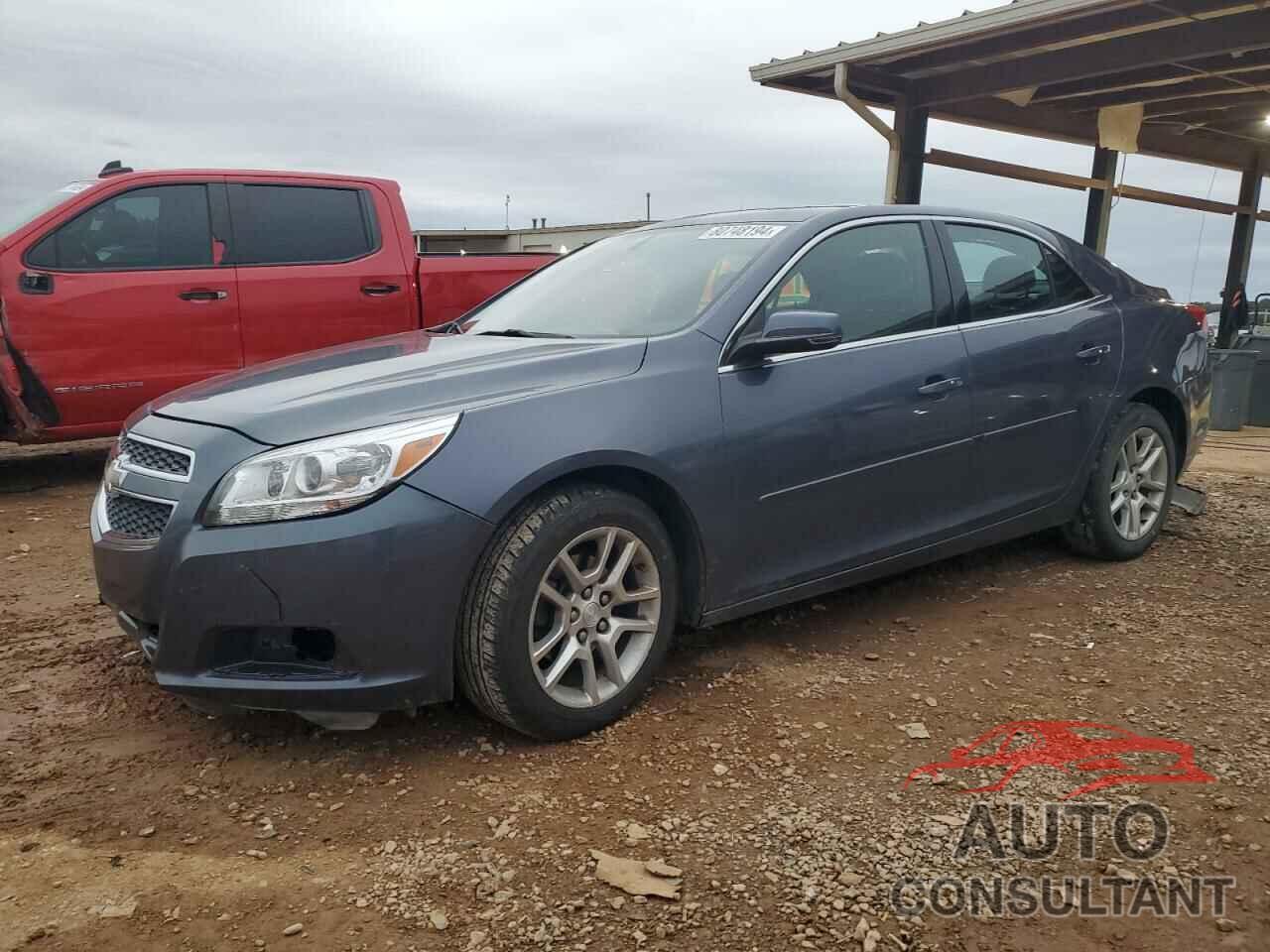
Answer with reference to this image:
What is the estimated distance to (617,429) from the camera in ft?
9.61

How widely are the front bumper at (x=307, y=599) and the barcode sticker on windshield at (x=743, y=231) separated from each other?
5.40ft

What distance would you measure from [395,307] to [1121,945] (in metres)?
5.73

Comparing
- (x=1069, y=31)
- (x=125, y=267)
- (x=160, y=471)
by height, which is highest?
(x=1069, y=31)

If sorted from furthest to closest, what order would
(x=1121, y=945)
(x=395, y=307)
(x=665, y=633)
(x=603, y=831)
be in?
1. (x=395, y=307)
2. (x=665, y=633)
3. (x=603, y=831)
4. (x=1121, y=945)

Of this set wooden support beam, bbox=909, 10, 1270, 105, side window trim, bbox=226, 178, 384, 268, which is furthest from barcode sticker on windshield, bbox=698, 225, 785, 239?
wooden support beam, bbox=909, 10, 1270, 105

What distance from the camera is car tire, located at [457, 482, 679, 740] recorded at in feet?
8.92

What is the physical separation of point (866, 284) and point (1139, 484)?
196 centimetres

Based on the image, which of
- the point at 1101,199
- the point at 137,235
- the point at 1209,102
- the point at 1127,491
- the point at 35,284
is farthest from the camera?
the point at 1101,199

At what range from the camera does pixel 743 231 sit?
12.3 feet

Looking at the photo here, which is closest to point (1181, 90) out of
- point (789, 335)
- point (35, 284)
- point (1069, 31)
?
point (1069, 31)

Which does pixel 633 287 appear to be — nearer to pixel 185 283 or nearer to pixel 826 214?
pixel 826 214

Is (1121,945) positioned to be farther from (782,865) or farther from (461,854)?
(461,854)

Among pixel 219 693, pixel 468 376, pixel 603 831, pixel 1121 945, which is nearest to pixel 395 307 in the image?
pixel 468 376

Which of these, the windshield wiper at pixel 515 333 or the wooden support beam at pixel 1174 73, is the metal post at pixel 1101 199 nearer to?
the wooden support beam at pixel 1174 73
